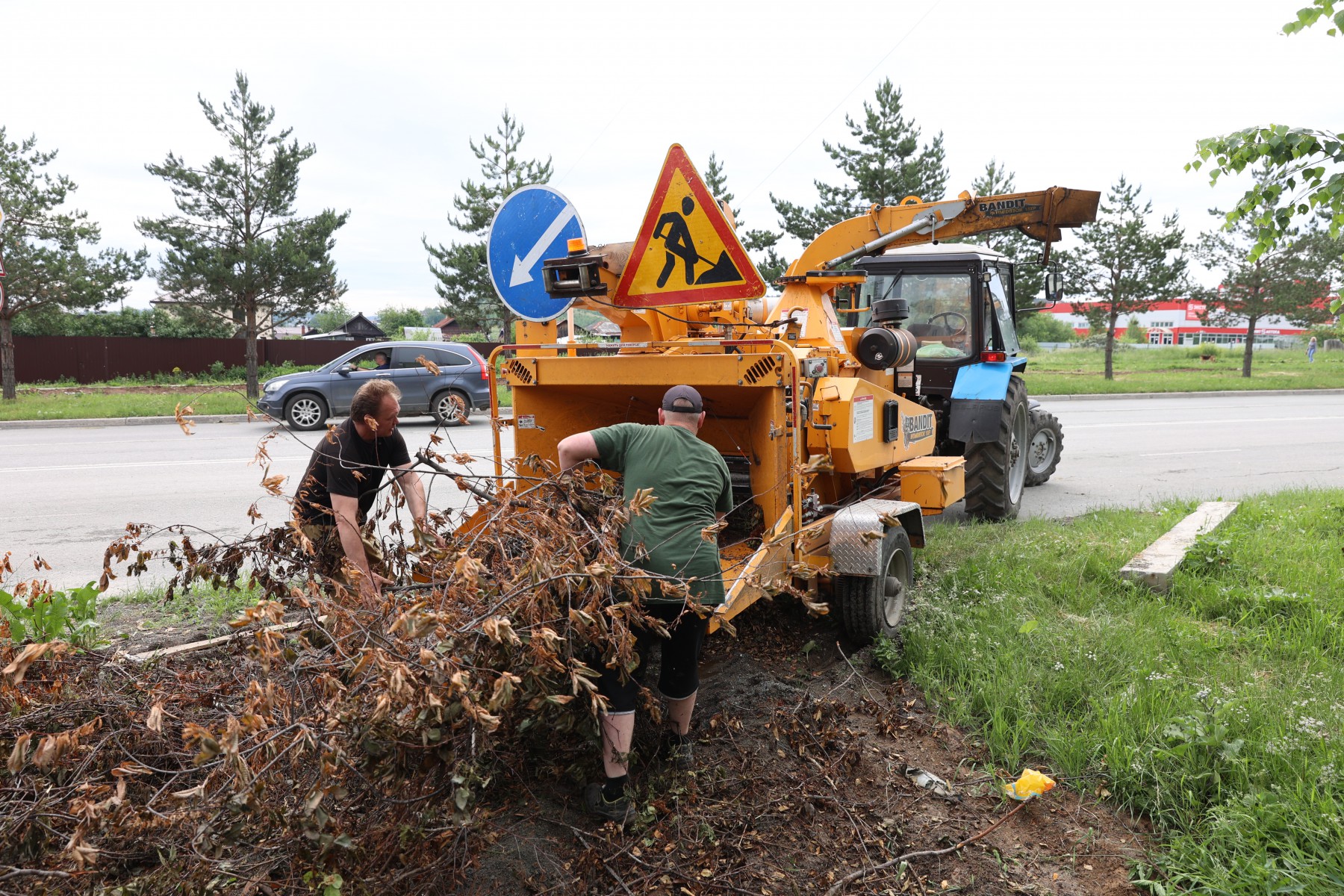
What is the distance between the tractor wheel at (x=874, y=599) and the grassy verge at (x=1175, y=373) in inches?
788

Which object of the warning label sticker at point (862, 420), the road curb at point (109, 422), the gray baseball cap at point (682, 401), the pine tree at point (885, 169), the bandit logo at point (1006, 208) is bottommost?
the road curb at point (109, 422)

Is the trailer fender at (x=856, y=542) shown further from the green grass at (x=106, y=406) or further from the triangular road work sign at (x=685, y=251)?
the green grass at (x=106, y=406)

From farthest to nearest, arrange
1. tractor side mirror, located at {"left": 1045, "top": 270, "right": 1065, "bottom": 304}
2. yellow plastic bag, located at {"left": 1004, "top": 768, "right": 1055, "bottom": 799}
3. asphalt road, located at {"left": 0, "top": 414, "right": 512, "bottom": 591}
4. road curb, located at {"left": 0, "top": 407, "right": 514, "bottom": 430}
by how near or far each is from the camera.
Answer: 1. road curb, located at {"left": 0, "top": 407, "right": 514, "bottom": 430}
2. tractor side mirror, located at {"left": 1045, "top": 270, "right": 1065, "bottom": 304}
3. asphalt road, located at {"left": 0, "top": 414, "right": 512, "bottom": 591}
4. yellow plastic bag, located at {"left": 1004, "top": 768, "right": 1055, "bottom": 799}

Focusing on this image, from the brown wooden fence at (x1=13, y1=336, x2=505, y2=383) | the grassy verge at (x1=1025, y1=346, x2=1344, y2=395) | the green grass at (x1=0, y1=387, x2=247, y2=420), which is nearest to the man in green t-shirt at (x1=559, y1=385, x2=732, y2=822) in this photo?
the green grass at (x1=0, y1=387, x2=247, y2=420)

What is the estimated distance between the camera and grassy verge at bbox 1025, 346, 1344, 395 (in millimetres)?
25312

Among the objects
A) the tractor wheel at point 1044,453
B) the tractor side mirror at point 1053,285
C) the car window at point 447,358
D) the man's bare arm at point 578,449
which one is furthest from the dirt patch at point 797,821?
the car window at point 447,358

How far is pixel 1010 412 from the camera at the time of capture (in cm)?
765

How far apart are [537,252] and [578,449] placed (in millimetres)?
1512

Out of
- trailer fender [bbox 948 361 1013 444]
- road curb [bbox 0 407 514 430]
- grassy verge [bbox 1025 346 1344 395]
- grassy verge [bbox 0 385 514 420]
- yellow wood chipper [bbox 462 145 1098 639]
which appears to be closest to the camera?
yellow wood chipper [bbox 462 145 1098 639]

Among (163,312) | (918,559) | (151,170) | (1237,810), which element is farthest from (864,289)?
(163,312)

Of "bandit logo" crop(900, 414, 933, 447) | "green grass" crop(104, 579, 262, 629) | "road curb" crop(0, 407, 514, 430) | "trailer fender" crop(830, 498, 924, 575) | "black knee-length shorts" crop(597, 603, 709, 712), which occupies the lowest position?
"green grass" crop(104, 579, 262, 629)

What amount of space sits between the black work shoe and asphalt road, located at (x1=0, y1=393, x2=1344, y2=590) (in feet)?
8.78

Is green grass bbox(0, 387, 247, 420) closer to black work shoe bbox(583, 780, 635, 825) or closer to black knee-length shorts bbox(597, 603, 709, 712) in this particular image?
black knee-length shorts bbox(597, 603, 709, 712)

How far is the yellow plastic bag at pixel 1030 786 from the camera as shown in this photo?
322 centimetres
